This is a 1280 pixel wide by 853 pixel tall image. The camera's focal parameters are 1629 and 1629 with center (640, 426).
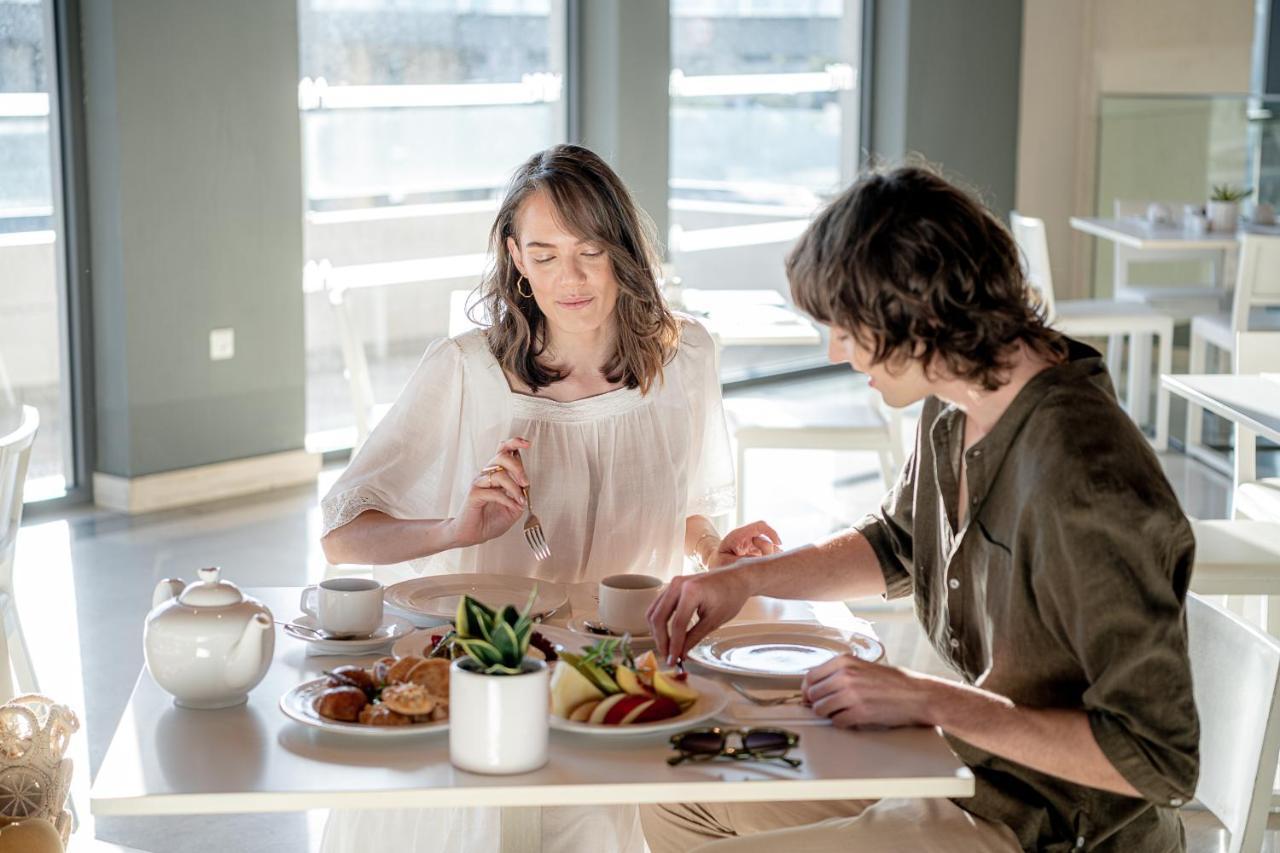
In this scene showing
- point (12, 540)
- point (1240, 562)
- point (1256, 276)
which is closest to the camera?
point (12, 540)

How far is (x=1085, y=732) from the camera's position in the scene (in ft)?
4.83

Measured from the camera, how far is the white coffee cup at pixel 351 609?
1.79m

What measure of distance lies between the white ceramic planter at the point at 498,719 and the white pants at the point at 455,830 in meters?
0.59

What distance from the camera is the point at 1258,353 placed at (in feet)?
12.2

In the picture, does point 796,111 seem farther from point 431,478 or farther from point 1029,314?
point 1029,314

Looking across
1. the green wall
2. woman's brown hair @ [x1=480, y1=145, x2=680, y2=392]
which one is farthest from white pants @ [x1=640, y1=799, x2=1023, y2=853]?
the green wall

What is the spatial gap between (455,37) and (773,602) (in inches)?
186

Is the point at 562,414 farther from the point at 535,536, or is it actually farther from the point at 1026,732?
the point at 1026,732

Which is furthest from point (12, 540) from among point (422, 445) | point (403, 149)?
point (403, 149)

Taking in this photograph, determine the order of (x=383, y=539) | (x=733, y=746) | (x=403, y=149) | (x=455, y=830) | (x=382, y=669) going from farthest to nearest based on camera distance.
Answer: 1. (x=403, y=149)
2. (x=383, y=539)
3. (x=455, y=830)
4. (x=382, y=669)
5. (x=733, y=746)

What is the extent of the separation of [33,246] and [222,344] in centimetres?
66

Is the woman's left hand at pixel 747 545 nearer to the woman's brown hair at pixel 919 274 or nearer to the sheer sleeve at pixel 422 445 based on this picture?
the sheer sleeve at pixel 422 445

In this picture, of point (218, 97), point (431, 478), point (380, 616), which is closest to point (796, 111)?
point (218, 97)

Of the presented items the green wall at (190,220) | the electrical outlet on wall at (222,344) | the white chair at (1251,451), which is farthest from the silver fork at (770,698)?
the electrical outlet on wall at (222,344)
